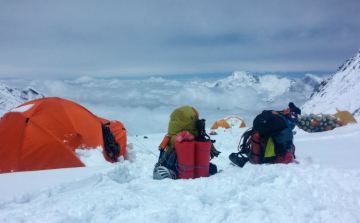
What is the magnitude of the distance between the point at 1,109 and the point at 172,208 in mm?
190775

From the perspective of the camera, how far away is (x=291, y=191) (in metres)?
3.20

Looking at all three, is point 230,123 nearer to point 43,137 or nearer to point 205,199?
point 43,137

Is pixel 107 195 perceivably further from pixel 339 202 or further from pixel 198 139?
pixel 339 202

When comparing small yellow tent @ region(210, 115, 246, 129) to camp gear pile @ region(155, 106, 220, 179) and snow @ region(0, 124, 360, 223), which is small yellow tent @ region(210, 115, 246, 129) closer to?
camp gear pile @ region(155, 106, 220, 179)

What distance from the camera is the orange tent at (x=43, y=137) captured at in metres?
6.27

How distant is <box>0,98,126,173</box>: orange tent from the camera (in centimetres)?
627

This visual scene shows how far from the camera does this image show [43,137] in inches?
256

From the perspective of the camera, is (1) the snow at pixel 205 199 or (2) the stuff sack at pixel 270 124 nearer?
(1) the snow at pixel 205 199

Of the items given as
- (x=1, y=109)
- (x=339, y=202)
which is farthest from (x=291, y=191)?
(x=1, y=109)

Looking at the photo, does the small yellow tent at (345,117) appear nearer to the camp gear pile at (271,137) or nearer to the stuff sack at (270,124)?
the camp gear pile at (271,137)

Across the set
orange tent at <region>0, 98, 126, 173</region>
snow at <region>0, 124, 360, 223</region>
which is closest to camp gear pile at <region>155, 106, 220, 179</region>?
snow at <region>0, 124, 360, 223</region>

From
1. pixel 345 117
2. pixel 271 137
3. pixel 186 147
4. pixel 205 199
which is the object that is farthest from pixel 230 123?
pixel 205 199

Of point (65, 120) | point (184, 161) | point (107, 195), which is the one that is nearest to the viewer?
point (107, 195)

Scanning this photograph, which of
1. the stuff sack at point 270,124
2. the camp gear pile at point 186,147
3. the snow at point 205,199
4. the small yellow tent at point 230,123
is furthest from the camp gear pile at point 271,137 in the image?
the small yellow tent at point 230,123
